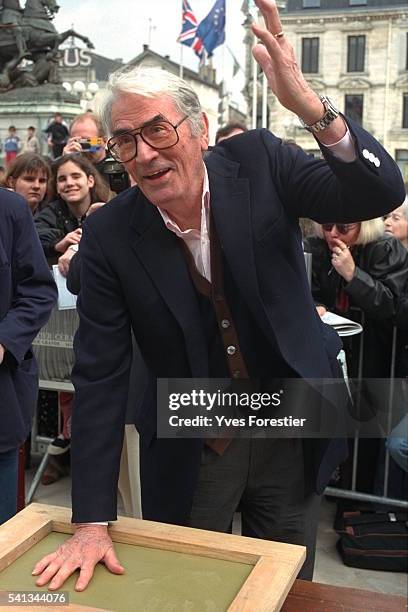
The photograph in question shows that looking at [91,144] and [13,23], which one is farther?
[13,23]

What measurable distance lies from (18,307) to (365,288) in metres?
1.88

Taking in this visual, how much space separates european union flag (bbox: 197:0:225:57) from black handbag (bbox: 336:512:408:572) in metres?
21.9

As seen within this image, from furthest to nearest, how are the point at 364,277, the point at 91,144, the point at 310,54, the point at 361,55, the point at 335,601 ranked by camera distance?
the point at 310,54
the point at 361,55
the point at 91,144
the point at 364,277
the point at 335,601

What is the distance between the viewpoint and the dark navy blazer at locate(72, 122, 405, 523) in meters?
1.84

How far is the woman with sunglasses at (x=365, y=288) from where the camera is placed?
12.6 ft

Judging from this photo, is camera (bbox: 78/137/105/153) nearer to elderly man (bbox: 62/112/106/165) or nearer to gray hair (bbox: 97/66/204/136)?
elderly man (bbox: 62/112/106/165)

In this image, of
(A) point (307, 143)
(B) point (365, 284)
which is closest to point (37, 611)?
(B) point (365, 284)

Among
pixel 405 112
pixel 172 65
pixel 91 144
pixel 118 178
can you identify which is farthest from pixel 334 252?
pixel 405 112

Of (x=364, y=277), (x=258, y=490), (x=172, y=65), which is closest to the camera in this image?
(x=258, y=490)

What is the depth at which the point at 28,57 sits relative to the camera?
22.5 metres

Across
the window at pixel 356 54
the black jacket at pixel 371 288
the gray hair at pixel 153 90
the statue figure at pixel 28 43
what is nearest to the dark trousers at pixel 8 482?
the gray hair at pixel 153 90

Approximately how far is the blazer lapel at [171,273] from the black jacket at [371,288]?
209 centimetres

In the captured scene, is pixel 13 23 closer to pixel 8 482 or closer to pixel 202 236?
pixel 8 482

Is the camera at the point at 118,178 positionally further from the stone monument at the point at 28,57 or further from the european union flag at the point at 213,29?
Result: the european union flag at the point at 213,29
